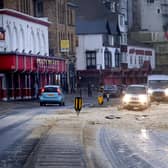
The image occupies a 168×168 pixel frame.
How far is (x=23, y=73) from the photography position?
71.1 meters

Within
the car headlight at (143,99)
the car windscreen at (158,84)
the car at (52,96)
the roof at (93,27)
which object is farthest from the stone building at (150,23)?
the car headlight at (143,99)

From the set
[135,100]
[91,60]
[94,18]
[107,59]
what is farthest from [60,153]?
[94,18]

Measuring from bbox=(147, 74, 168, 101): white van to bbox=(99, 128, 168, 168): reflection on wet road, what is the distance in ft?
101

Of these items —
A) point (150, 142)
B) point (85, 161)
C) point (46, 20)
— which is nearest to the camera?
point (85, 161)

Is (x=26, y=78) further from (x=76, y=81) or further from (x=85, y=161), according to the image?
(x=85, y=161)

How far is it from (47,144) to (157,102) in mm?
38398

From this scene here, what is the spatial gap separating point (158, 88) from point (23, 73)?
16.3 m

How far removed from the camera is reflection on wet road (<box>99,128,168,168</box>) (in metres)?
17.5

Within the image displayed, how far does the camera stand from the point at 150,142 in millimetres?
23609

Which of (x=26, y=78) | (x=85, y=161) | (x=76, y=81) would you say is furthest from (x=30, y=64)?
(x=85, y=161)

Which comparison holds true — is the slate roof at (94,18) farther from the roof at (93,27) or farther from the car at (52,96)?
the car at (52,96)

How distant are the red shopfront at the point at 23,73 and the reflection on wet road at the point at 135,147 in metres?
36.0

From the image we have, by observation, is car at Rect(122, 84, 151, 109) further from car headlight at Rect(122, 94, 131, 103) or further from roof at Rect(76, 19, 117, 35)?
roof at Rect(76, 19, 117, 35)

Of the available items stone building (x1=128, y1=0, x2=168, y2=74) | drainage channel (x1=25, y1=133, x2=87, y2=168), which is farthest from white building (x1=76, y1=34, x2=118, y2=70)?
drainage channel (x1=25, y1=133, x2=87, y2=168)
